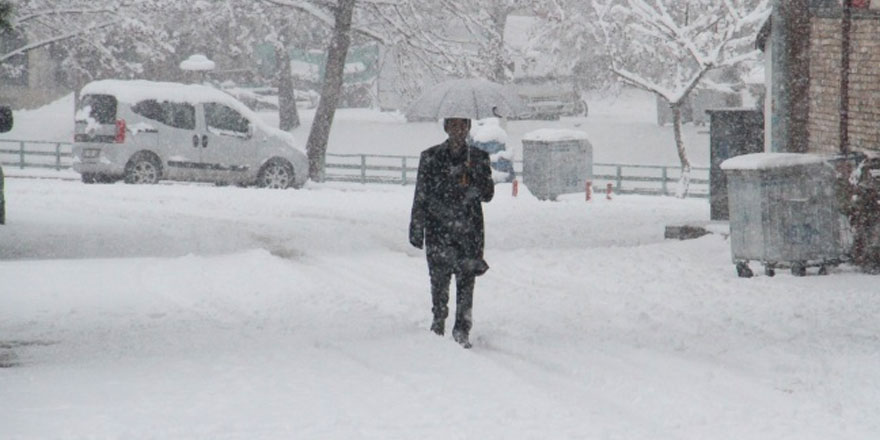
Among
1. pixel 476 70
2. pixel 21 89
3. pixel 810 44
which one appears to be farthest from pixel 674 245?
pixel 21 89

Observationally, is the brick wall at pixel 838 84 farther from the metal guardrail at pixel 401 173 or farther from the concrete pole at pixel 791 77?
the metal guardrail at pixel 401 173

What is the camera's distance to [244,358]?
9.49 m

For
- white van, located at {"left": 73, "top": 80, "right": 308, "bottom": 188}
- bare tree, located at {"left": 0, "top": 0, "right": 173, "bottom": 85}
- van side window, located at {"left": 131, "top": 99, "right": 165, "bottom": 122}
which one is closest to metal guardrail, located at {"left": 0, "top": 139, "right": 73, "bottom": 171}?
bare tree, located at {"left": 0, "top": 0, "right": 173, "bottom": 85}

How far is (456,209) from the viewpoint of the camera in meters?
10.1

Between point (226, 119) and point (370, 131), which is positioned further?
point (370, 131)

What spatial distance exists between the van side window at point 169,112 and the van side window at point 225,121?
356mm

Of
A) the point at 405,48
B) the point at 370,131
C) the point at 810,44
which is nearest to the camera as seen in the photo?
the point at 810,44

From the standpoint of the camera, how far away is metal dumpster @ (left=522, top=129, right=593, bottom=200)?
29812mm

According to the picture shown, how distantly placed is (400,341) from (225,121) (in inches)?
774

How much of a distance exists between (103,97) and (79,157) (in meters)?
1.27

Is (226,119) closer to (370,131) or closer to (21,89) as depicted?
(370,131)

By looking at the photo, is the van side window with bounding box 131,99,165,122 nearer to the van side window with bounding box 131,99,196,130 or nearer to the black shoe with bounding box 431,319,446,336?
the van side window with bounding box 131,99,196,130

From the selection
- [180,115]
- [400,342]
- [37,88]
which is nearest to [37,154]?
[180,115]

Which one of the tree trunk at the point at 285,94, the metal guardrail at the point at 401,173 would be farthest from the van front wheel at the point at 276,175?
the tree trunk at the point at 285,94
